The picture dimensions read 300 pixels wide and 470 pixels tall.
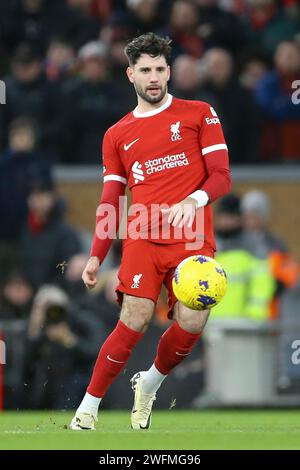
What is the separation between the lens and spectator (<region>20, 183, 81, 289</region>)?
47.3 ft

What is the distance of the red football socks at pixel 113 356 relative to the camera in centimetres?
888

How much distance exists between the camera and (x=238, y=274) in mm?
13898

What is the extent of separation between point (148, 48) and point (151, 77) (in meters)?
0.18

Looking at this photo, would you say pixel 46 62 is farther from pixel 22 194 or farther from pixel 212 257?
pixel 212 257

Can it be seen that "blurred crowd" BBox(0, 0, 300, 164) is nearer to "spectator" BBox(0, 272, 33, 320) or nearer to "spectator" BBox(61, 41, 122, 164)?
"spectator" BBox(61, 41, 122, 164)

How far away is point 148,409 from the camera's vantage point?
9148 mm

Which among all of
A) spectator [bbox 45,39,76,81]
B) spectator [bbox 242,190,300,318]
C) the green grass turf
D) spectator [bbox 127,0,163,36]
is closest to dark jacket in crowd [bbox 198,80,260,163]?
spectator [bbox 127,0,163,36]

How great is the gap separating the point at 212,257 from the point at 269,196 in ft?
22.0

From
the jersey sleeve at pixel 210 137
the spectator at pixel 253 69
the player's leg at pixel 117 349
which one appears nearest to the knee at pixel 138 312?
the player's leg at pixel 117 349

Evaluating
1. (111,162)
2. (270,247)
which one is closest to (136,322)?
(111,162)

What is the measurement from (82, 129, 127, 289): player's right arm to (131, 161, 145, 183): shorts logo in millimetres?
155

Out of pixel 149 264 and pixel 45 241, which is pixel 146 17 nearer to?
pixel 45 241

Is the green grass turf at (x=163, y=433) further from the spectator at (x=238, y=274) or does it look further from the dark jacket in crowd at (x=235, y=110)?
the dark jacket in crowd at (x=235, y=110)
